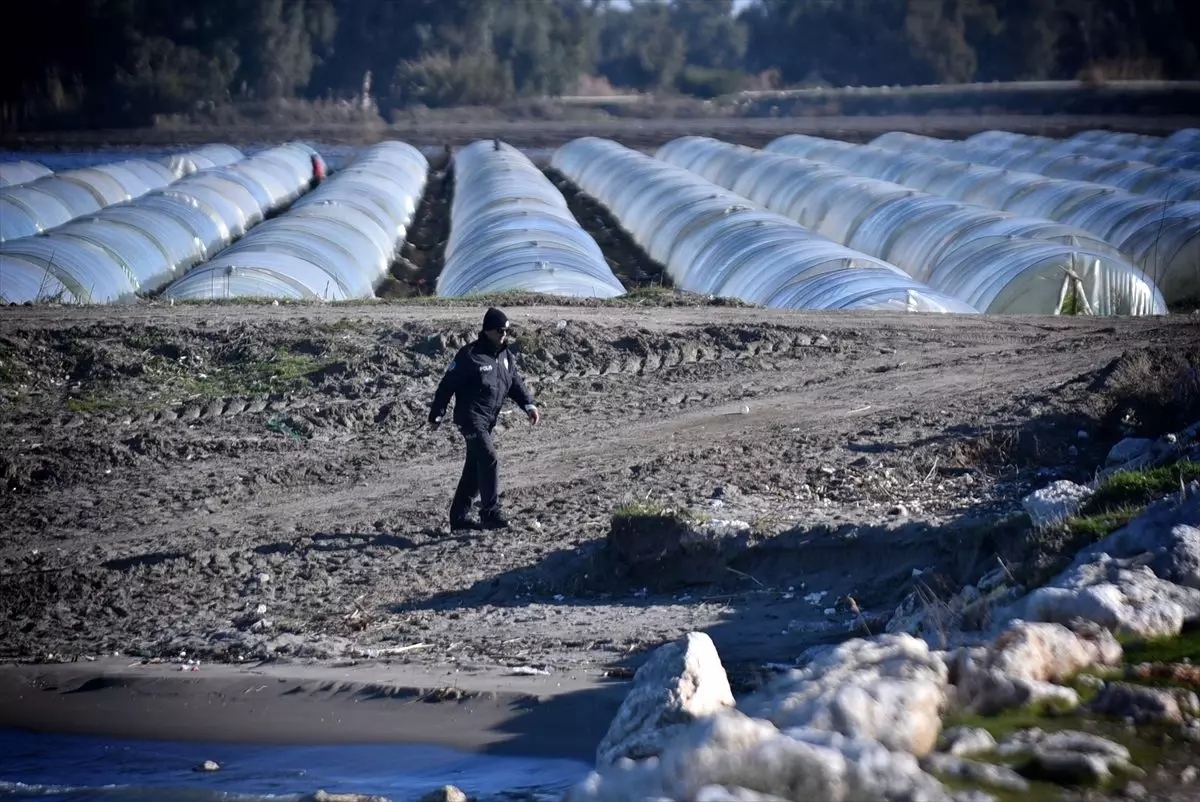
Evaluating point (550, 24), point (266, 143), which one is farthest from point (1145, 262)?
point (550, 24)

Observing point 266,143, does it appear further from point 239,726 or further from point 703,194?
point 239,726

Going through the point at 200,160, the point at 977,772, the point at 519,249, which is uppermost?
the point at 977,772

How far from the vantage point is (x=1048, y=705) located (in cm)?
531

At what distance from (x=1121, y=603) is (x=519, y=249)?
48.9 feet

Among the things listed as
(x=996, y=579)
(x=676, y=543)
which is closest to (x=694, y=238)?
(x=676, y=543)

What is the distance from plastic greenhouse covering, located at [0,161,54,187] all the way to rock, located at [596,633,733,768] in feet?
94.6

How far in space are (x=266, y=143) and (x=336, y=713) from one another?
4846cm

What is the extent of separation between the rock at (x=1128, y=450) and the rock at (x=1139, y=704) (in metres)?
4.86

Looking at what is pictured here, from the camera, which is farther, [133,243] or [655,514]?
[133,243]

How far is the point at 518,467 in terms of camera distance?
11.7 meters

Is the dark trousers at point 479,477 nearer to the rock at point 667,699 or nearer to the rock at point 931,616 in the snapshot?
the rock at point 931,616

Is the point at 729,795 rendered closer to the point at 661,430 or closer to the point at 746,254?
the point at 661,430

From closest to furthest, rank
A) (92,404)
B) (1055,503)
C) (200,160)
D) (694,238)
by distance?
1. (1055,503)
2. (92,404)
3. (694,238)
4. (200,160)

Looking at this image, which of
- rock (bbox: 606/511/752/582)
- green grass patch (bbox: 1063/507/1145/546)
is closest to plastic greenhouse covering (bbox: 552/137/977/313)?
rock (bbox: 606/511/752/582)
